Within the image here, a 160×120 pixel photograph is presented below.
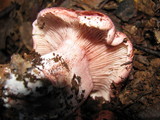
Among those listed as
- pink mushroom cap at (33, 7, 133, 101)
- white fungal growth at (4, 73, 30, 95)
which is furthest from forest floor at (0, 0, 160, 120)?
white fungal growth at (4, 73, 30, 95)

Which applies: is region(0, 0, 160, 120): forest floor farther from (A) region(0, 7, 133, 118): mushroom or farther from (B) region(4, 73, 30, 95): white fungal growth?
(B) region(4, 73, 30, 95): white fungal growth

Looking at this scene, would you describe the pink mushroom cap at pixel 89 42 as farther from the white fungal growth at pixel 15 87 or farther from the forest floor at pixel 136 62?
the white fungal growth at pixel 15 87

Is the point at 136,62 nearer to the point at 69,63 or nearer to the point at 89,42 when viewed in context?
the point at 89,42

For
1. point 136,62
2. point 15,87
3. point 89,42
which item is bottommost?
point 136,62

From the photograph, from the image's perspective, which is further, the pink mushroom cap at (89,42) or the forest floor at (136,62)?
the forest floor at (136,62)

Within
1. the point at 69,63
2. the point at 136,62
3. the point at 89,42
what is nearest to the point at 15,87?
the point at 69,63

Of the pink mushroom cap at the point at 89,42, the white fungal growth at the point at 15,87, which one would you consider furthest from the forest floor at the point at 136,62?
the white fungal growth at the point at 15,87

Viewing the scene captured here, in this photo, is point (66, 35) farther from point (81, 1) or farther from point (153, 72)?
point (153, 72)

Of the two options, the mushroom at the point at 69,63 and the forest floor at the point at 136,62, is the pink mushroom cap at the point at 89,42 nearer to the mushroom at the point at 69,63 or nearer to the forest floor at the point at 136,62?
the mushroom at the point at 69,63

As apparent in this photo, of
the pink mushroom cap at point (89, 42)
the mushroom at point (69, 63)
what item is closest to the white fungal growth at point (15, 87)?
the mushroom at point (69, 63)
